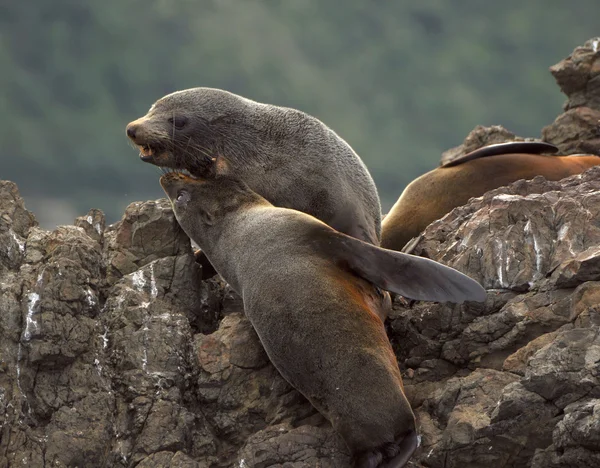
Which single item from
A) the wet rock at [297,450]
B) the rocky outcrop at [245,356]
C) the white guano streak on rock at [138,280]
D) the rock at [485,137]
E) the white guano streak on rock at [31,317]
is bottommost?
the wet rock at [297,450]

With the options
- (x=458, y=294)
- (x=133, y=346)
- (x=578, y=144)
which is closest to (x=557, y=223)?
(x=458, y=294)

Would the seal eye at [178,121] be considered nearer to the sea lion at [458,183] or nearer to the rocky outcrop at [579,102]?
the sea lion at [458,183]

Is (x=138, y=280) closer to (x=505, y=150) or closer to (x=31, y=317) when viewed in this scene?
(x=31, y=317)

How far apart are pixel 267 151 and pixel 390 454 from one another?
4.82 metres

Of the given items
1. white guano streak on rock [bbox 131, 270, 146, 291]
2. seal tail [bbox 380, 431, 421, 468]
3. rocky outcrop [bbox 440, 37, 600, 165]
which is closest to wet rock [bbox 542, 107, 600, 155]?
rocky outcrop [bbox 440, 37, 600, 165]

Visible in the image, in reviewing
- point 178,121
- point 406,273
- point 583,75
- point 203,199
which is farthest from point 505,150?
point 406,273

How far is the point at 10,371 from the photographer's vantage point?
31.3 feet

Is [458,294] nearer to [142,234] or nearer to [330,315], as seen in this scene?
[330,315]

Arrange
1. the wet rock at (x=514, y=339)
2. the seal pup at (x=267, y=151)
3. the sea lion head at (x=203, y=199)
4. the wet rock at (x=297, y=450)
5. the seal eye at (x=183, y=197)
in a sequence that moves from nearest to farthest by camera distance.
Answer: the wet rock at (x=514, y=339)
the wet rock at (x=297, y=450)
the sea lion head at (x=203, y=199)
the seal eye at (x=183, y=197)
the seal pup at (x=267, y=151)

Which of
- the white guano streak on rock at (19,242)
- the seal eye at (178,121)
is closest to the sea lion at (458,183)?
the seal eye at (178,121)

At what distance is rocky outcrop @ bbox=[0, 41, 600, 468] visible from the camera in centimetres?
809

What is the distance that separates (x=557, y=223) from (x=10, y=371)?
6.02 metres

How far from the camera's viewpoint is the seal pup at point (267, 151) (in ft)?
36.9

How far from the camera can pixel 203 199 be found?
10.8m
